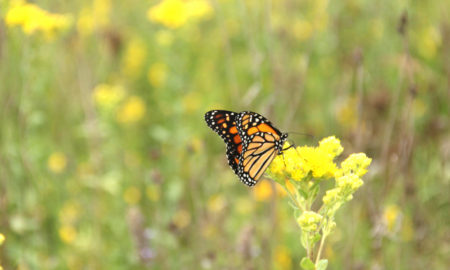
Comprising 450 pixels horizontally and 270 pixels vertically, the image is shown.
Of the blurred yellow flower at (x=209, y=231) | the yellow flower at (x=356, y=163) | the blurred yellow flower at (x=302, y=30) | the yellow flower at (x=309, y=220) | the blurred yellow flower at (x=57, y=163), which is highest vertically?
the blurred yellow flower at (x=302, y=30)

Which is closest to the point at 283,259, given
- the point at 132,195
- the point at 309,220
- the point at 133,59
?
the point at 132,195

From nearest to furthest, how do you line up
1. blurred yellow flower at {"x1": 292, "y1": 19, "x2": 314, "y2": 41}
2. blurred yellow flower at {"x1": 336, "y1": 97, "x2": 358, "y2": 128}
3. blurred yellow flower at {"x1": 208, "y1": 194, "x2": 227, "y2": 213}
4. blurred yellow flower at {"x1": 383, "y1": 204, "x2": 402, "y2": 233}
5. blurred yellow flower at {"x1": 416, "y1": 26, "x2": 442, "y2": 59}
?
blurred yellow flower at {"x1": 383, "y1": 204, "x2": 402, "y2": 233}
blurred yellow flower at {"x1": 208, "y1": 194, "x2": 227, "y2": 213}
blurred yellow flower at {"x1": 336, "y1": 97, "x2": 358, "y2": 128}
blurred yellow flower at {"x1": 416, "y1": 26, "x2": 442, "y2": 59}
blurred yellow flower at {"x1": 292, "y1": 19, "x2": 314, "y2": 41}

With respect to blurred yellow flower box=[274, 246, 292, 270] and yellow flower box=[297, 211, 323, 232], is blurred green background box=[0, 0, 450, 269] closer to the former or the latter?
blurred yellow flower box=[274, 246, 292, 270]

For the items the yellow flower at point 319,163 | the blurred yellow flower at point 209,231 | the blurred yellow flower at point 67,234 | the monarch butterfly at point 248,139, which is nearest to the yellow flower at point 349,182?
the yellow flower at point 319,163

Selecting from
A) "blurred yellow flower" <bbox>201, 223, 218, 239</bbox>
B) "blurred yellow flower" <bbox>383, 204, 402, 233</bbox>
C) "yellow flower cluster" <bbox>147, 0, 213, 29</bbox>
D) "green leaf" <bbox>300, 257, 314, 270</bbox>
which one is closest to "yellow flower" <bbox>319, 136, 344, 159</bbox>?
"green leaf" <bbox>300, 257, 314, 270</bbox>

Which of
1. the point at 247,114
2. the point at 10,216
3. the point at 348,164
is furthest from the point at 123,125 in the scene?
the point at 348,164

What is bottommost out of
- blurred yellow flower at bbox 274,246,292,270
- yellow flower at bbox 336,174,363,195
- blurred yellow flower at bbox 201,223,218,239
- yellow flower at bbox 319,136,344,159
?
yellow flower at bbox 336,174,363,195

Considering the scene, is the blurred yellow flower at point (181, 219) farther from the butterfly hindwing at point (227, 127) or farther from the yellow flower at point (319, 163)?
the yellow flower at point (319, 163)
